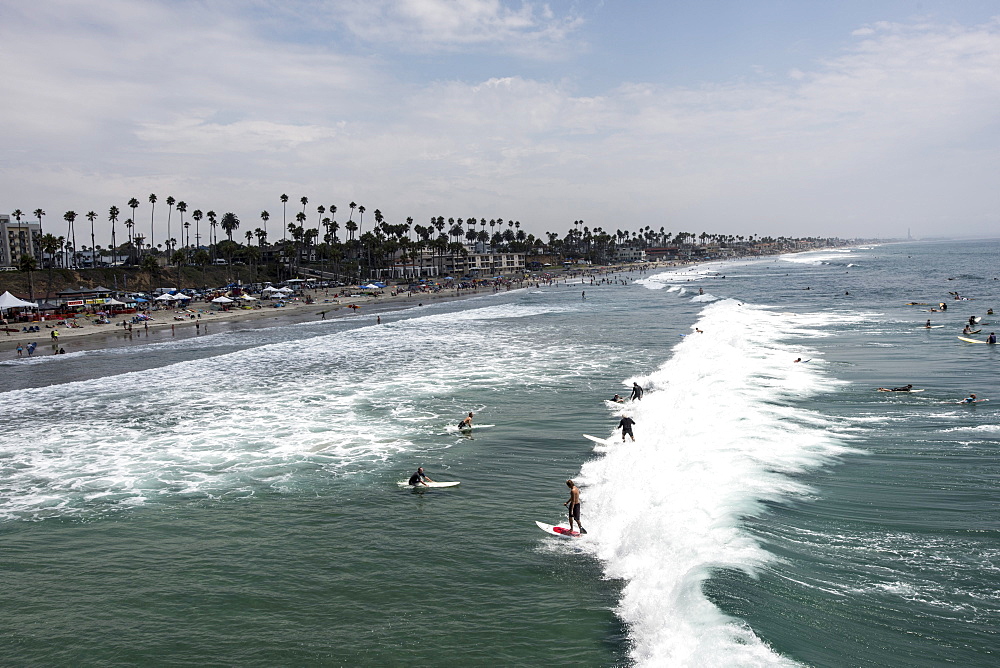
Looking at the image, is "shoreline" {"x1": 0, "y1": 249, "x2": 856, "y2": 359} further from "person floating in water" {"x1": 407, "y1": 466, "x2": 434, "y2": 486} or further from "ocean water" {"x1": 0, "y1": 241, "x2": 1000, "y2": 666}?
"person floating in water" {"x1": 407, "y1": 466, "x2": 434, "y2": 486}

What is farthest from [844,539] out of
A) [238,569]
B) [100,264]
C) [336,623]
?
[100,264]

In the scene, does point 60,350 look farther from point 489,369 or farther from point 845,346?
point 845,346

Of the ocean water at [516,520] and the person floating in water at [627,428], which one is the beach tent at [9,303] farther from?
the person floating in water at [627,428]

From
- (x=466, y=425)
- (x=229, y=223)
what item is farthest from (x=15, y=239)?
(x=466, y=425)

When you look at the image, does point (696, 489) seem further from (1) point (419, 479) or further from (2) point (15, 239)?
(2) point (15, 239)

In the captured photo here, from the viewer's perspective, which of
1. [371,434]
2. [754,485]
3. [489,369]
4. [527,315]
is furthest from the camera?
[527,315]

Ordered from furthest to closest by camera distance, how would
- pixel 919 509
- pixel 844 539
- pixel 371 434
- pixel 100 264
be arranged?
1. pixel 100 264
2. pixel 371 434
3. pixel 919 509
4. pixel 844 539

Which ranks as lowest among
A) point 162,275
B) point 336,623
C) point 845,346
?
point 336,623
